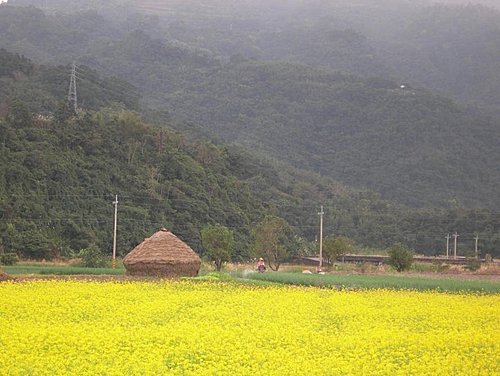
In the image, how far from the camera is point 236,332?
19406mm

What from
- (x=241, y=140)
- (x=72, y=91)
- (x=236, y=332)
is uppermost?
(x=72, y=91)

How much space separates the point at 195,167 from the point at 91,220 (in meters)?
15.0

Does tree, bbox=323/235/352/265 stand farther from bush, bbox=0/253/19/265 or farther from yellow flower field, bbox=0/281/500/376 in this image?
yellow flower field, bbox=0/281/500/376

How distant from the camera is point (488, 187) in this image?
119250 millimetres

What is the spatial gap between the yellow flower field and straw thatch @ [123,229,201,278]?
23.5 ft

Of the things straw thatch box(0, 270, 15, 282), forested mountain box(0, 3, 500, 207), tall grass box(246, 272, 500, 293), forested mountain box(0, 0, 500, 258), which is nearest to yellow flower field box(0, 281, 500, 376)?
straw thatch box(0, 270, 15, 282)

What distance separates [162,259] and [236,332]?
18.4 meters

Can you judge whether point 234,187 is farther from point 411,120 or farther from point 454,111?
point 454,111

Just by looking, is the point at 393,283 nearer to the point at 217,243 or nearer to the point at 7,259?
the point at 217,243

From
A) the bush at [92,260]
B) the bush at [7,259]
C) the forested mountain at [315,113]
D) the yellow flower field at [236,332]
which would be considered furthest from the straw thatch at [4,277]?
the forested mountain at [315,113]

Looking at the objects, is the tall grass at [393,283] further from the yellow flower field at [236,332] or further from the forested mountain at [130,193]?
the forested mountain at [130,193]

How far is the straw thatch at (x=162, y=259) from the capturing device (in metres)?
37.4

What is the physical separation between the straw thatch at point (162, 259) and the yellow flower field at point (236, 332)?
7.16 meters

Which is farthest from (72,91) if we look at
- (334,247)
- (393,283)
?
(393,283)
